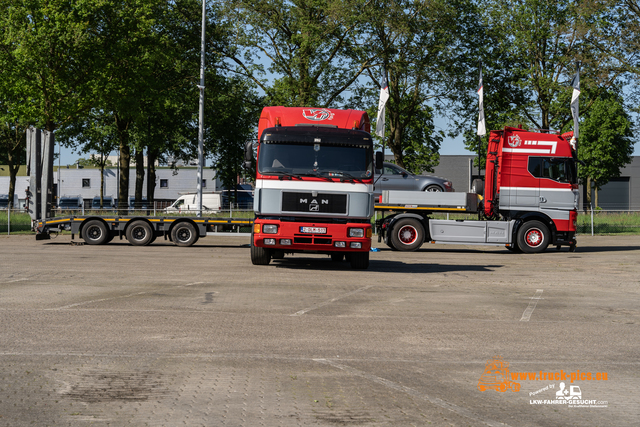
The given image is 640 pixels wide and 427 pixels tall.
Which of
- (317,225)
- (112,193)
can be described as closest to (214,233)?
(317,225)

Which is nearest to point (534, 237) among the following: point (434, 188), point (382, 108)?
point (434, 188)

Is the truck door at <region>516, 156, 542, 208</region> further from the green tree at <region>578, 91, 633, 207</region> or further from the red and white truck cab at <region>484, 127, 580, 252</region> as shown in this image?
the green tree at <region>578, 91, 633, 207</region>

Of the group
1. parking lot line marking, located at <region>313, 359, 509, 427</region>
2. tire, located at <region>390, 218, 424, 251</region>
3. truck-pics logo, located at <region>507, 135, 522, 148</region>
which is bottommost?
parking lot line marking, located at <region>313, 359, 509, 427</region>

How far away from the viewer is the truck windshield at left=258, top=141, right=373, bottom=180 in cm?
1365

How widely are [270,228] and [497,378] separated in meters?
8.52

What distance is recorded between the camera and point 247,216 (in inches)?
870

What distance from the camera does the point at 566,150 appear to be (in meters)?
A: 21.2

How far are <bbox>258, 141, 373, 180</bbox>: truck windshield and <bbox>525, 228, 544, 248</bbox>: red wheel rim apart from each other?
10.0m

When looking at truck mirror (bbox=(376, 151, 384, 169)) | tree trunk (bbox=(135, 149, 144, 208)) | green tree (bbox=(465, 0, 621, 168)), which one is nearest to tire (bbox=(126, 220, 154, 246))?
truck mirror (bbox=(376, 151, 384, 169))

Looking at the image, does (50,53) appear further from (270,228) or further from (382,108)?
(270,228)

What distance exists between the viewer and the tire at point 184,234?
22375 millimetres

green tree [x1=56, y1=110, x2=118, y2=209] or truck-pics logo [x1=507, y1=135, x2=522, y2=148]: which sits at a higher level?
green tree [x1=56, y1=110, x2=118, y2=209]

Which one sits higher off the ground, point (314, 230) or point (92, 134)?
point (92, 134)

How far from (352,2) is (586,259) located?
18.4m
